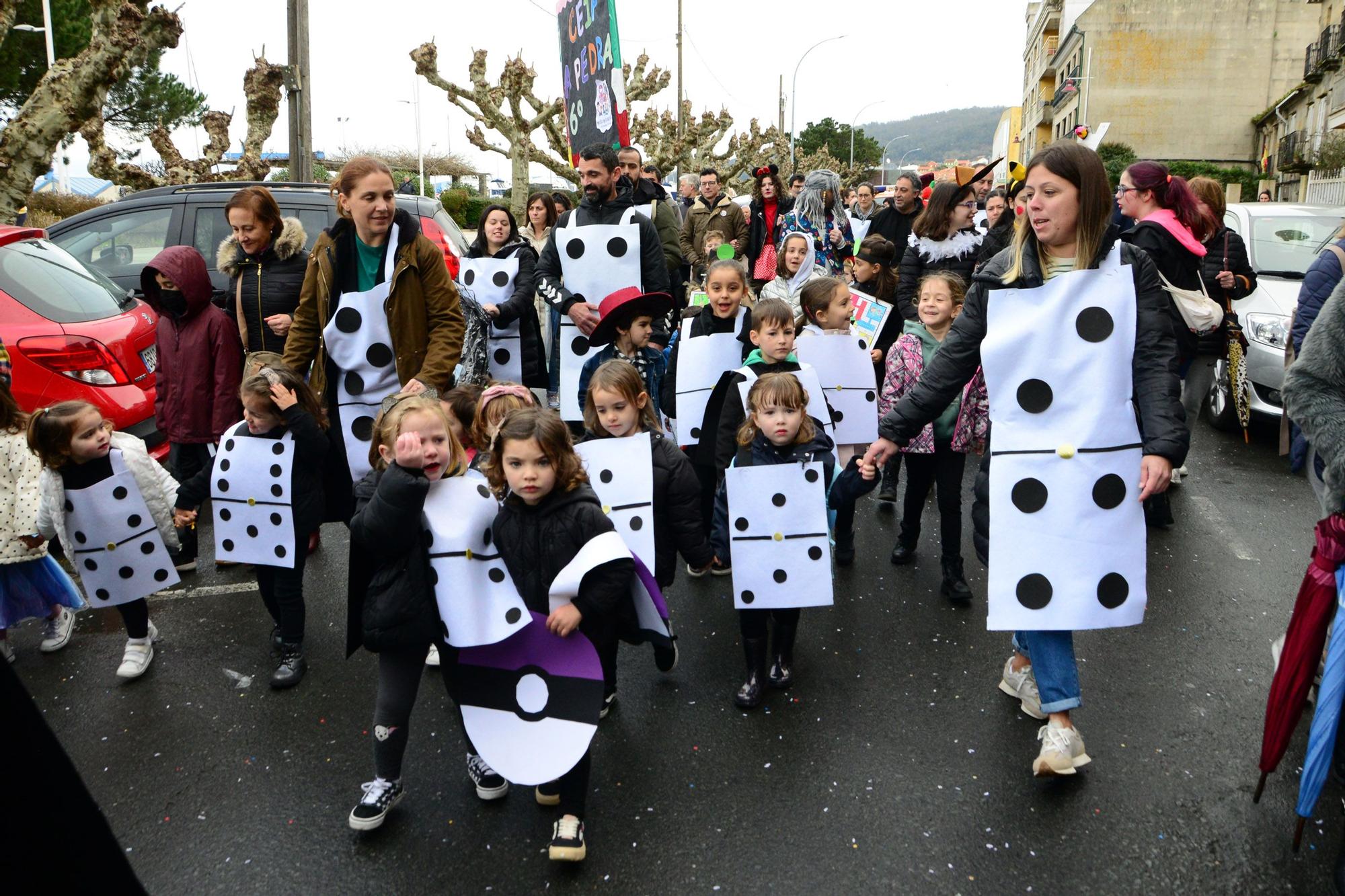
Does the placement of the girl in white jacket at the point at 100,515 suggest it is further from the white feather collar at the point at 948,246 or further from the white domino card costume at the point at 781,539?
the white feather collar at the point at 948,246

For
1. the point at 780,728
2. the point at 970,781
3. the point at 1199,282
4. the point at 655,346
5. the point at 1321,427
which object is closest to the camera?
the point at 1321,427

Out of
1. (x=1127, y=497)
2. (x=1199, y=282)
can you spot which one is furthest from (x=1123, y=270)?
(x=1199, y=282)

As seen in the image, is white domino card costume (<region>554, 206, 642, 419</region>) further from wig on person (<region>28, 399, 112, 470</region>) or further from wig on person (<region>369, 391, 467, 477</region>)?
wig on person (<region>28, 399, 112, 470</region>)

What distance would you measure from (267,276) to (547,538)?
9.25 ft

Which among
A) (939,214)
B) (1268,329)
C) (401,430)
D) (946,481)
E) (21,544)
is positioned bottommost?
(21,544)

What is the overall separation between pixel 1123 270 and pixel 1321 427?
72cm

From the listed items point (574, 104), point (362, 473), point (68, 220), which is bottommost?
point (362, 473)

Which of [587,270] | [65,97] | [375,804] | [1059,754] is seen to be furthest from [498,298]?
[65,97]

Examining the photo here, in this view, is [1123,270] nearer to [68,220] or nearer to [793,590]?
[793,590]

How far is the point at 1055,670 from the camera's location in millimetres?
3104

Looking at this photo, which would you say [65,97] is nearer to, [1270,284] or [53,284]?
[53,284]

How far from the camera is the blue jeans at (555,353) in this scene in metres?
5.77

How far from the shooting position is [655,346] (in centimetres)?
501

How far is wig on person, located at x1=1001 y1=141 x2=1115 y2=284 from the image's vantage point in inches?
116
